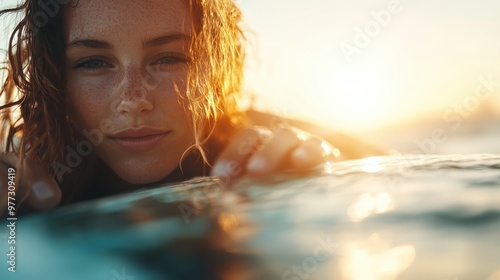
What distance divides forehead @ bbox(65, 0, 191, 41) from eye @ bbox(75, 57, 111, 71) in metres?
0.08

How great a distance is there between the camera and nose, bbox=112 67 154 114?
1.47 metres

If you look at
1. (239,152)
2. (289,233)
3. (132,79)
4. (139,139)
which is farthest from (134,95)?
(289,233)

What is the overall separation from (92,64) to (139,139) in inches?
11.4

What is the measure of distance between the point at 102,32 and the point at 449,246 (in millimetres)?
1255

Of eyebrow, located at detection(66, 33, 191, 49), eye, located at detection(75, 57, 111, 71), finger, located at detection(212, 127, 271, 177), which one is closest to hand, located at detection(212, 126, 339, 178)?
finger, located at detection(212, 127, 271, 177)

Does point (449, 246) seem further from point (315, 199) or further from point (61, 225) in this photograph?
point (61, 225)

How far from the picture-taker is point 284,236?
0.60 m

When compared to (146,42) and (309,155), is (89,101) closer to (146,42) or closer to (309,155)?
(146,42)

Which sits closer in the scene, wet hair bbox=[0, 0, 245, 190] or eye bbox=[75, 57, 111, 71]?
eye bbox=[75, 57, 111, 71]

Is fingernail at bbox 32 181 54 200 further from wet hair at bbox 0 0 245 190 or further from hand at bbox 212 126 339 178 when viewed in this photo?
wet hair at bbox 0 0 245 190

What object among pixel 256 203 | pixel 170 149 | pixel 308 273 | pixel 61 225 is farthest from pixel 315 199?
pixel 170 149

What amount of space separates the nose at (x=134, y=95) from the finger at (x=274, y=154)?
413 millimetres

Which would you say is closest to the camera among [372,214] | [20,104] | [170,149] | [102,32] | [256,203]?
[372,214]

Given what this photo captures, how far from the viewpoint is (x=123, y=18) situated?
1505 mm
